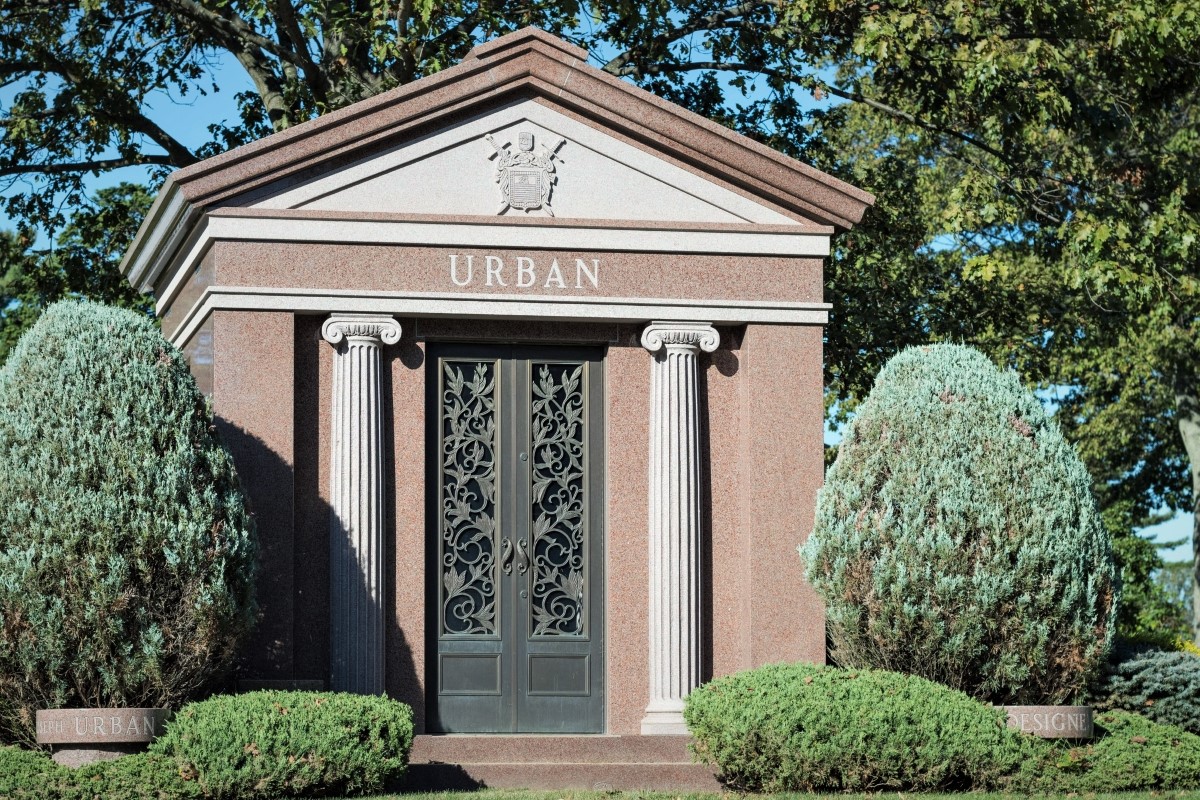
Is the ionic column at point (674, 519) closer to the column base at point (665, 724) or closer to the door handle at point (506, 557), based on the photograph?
the column base at point (665, 724)

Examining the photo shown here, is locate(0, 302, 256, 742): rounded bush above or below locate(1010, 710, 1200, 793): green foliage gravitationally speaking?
above

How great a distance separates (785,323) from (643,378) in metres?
1.19

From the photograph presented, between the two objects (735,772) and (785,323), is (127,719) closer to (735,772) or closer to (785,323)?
(735,772)

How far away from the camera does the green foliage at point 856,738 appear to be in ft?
32.7

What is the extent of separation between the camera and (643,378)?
12.6 meters

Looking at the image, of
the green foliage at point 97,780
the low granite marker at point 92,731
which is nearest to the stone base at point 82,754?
the low granite marker at point 92,731

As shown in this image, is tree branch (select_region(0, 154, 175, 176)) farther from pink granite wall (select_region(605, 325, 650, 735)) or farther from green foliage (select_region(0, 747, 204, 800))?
green foliage (select_region(0, 747, 204, 800))

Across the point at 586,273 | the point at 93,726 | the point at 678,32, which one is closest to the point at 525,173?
the point at 586,273

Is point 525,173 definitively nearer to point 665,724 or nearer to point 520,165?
point 520,165

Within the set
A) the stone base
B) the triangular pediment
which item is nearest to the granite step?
the stone base

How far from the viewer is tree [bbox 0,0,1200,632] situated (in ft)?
54.1

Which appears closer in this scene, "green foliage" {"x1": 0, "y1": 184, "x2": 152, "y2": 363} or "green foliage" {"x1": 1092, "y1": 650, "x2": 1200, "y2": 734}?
"green foliage" {"x1": 1092, "y1": 650, "x2": 1200, "y2": 734}

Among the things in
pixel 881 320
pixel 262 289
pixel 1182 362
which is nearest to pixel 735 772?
pixel 262 289

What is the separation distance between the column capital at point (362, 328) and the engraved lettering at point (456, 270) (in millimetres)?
560
